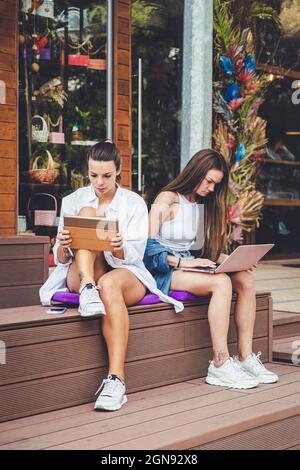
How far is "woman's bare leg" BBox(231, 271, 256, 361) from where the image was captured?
11.3 ft

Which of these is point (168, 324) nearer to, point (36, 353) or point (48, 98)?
point (36, 353)

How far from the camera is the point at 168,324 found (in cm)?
329

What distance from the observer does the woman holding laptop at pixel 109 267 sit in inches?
114

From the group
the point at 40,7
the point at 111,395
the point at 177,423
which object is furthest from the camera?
the point at 40,7

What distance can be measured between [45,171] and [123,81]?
0.99m

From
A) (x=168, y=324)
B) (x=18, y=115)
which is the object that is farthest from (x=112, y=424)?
(x=18, y=115)

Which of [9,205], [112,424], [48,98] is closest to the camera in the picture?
[112,424]

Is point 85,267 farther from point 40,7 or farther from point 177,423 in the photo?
point 40,7

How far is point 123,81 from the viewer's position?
20.9 feet

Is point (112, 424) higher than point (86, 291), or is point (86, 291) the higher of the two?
point (86, 291)

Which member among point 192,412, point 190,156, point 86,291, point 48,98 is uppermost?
point 48,98

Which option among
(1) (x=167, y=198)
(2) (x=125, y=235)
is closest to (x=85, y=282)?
(2) (x=125, y=235)

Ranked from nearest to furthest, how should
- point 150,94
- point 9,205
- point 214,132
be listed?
point 214,132 < point 9,205 < point 150,94

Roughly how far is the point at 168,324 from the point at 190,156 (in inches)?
36.7
